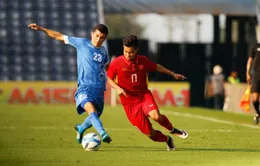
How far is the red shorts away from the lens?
14703 millimetres

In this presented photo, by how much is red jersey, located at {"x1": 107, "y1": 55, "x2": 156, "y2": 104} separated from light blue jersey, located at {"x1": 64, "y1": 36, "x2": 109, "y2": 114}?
0.21 meters

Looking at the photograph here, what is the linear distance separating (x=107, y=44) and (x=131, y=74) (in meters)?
28.8

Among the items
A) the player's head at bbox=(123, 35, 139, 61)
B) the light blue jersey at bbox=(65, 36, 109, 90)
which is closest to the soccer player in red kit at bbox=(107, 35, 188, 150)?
the player's head at bbox=(123, 35, 139, 61)

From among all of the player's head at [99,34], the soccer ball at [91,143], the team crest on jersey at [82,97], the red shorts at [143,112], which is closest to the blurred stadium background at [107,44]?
the red shorts at [143,112]

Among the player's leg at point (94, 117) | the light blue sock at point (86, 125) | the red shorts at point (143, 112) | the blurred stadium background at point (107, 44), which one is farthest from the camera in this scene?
the blurred stadium background at point (107, 44)

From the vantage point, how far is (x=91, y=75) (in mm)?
14852

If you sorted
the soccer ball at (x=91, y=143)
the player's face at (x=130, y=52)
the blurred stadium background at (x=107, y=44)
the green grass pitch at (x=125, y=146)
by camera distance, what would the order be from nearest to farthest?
the green grass pitch at (x=125, y=146) < the soccer ball at (x=91, y=143) < the player's face at (x=130, y=52) < the blurred stadium background at (x=107, y=44)

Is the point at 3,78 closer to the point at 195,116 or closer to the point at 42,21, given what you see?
the point at 42,21

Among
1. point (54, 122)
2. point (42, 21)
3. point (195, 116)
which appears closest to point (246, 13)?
point (42, 21)

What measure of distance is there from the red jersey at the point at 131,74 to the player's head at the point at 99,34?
41 cm

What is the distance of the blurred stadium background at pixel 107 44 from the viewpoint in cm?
4362

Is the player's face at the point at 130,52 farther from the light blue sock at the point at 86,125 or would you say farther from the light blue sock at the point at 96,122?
the light blue sock at the point at 86,125

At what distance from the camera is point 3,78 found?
143 ft

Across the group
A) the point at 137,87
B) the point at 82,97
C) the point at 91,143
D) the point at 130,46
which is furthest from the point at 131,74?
the point at 91,143
